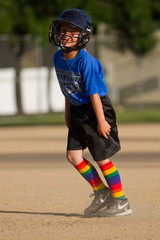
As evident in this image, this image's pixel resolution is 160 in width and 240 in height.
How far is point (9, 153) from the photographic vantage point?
10719 millimetres

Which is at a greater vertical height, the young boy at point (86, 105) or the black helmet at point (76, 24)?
the black helmet at point (76, 24)

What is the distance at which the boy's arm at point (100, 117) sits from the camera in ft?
17.1

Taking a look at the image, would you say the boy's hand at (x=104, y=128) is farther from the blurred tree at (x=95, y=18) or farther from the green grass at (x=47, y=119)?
the blurred tree at (x=95, y=18)

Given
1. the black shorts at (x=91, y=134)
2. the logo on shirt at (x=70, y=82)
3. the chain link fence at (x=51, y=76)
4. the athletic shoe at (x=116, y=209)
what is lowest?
the chain link fence at (x=51, y=76)

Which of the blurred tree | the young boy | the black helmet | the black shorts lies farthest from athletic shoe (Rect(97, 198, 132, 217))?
the blurred tree

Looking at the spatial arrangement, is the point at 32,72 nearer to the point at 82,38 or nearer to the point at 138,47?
the point at 138,47

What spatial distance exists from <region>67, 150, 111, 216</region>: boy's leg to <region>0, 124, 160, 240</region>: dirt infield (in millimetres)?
127

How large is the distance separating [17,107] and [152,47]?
519 cm

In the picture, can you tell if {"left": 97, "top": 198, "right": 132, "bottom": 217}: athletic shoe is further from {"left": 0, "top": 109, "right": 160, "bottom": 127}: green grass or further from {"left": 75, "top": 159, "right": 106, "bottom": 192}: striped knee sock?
{"left": 0, "top": 109, "right": 160, "bottom": 127}: green grass

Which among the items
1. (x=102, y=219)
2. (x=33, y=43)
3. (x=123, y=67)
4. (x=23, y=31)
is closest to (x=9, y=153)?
(x=102, y=219)

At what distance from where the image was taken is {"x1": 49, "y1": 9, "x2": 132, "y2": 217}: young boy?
5.26 meters

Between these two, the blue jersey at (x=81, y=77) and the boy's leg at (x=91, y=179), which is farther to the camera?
the boy's leg at (x=91, y=179)

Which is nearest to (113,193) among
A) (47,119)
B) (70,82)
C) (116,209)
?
(116,209)

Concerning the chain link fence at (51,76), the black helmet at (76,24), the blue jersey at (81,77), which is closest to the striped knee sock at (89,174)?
the blue jersey at (81,77)
